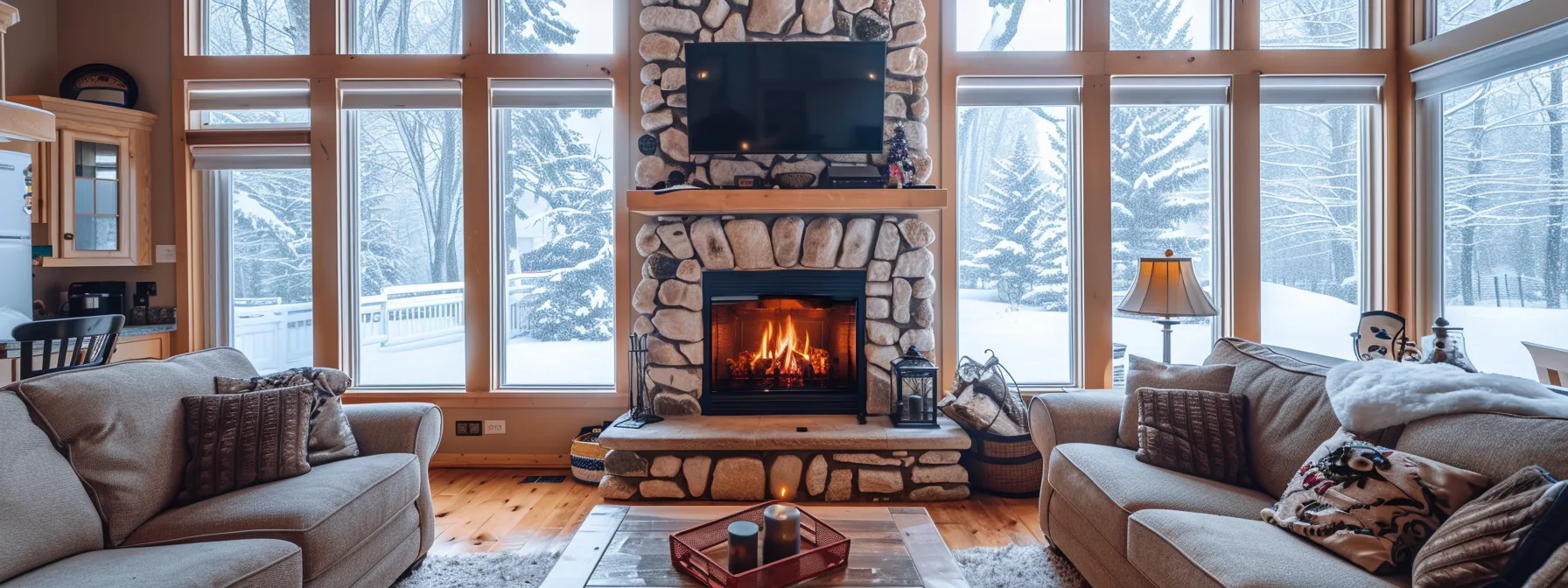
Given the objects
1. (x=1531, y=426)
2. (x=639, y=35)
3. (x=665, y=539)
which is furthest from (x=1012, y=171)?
(x=665, y=539)

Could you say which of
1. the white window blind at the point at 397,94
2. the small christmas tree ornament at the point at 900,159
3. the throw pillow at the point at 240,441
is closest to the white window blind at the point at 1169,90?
the small christmas tree ornament at the point at 900,159

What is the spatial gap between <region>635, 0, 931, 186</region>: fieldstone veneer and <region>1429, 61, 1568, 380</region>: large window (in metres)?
2.68

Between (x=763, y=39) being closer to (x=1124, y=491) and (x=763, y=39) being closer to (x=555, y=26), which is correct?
(x=555, y=26)

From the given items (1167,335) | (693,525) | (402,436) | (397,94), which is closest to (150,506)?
(402,436)

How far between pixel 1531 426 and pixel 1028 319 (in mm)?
2401

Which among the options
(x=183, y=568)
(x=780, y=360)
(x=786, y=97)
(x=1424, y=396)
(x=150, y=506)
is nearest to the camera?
(x=183, y=568)

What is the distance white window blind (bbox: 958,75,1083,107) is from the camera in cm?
391

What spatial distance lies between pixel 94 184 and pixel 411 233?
1588mm

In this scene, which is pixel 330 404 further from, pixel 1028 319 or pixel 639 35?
pixel 1028 319

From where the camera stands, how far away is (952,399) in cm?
358

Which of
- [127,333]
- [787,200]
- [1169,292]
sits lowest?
[127,333]

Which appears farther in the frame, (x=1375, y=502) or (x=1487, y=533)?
(x=1375, y=502)

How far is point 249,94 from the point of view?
3953 mm

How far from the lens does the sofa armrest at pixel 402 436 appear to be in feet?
8.45
